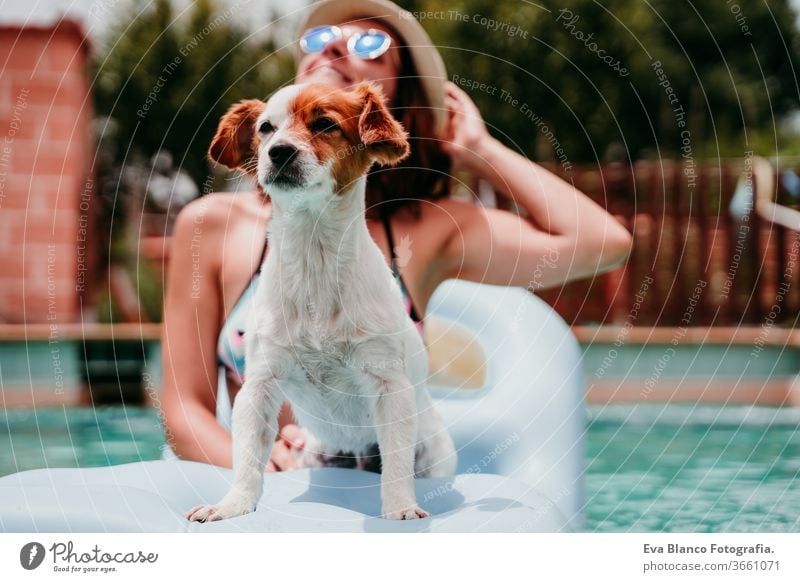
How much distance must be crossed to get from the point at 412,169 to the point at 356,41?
0.42 m

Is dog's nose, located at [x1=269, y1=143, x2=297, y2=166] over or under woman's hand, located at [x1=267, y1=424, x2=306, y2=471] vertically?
over

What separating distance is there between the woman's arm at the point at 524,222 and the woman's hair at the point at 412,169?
6 centimetres

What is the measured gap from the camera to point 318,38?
243 centimetres

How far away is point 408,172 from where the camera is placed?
2.64 m

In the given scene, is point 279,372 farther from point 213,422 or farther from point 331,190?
point 213,422

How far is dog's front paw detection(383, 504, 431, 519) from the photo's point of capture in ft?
6.24

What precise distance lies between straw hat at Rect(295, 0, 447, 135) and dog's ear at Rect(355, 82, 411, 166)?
58cm

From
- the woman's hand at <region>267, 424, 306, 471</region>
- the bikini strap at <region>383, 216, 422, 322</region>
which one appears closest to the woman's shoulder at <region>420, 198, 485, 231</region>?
the bikini strap at <region>383, 216, 422, 322</region>

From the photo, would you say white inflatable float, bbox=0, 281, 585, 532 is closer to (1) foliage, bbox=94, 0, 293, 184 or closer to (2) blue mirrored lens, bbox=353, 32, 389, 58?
(2) blue mirrored lens, bbox=353, 32, 389, 58

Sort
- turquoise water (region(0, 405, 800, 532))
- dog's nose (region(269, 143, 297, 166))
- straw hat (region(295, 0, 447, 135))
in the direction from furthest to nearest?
turquoise water (region(0, 405, 800, 532))
straw hat (region(295, 0, 447, 135))
dog's nose (region(269, 143, 297, 166))

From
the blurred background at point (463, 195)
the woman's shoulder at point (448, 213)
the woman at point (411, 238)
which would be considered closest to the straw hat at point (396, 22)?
the woman at point (411, 238)

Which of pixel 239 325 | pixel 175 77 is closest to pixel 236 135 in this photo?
pixel 239 325

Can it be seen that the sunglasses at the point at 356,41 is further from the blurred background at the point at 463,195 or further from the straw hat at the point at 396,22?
the blurred background at the point at 463,195
